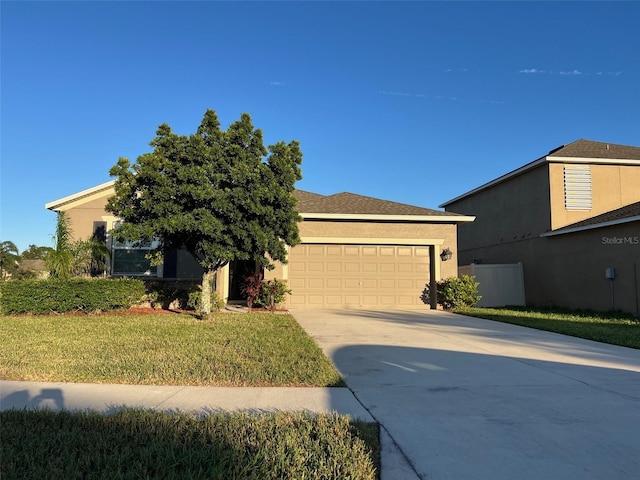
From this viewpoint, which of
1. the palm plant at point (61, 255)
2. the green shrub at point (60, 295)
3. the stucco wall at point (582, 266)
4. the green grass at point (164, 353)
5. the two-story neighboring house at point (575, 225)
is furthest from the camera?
the two-story neighboring house at point (575, 225)

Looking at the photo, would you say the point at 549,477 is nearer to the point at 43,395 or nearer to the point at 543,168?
the point at 43,395

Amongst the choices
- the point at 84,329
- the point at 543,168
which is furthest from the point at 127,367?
the point at 543,168

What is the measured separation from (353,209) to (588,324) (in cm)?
873

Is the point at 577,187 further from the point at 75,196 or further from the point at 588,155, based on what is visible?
the point at 75,196

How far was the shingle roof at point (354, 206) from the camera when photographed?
17.2 meters

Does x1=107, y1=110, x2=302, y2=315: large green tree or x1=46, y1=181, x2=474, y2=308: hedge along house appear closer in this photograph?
x1=107, y1=110, x2=302, y2=315: large green tree

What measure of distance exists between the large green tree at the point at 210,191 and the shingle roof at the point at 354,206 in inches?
195

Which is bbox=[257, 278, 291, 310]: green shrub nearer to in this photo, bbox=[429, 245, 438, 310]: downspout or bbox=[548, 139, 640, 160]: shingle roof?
bbox=[429, 245, 438, 310]: downspout

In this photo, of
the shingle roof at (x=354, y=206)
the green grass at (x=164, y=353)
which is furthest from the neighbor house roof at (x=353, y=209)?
the green grass at (x=164, y=353)

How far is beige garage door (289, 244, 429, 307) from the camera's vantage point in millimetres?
16797

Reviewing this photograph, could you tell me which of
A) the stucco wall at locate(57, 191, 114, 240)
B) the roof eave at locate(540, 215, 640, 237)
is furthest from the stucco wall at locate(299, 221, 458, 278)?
the stucco wall at locate(57, 191, 114, 240)

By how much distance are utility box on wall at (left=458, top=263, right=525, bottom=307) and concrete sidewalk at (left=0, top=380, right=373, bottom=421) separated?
15.2 metres

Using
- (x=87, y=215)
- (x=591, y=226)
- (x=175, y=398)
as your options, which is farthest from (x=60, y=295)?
(x=591, y=226)

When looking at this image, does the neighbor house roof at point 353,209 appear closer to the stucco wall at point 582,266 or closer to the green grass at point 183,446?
the stucco wall at point 582,266
